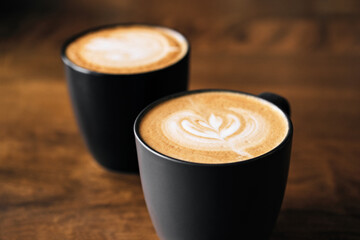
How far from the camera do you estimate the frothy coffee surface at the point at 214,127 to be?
60 cm

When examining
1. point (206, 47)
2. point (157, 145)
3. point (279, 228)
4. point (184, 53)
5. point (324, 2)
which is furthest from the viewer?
point (324, 2)

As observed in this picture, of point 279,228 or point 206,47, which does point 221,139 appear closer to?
point 279,228

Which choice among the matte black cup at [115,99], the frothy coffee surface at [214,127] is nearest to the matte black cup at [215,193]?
the frothy coffee surface at [214,127]

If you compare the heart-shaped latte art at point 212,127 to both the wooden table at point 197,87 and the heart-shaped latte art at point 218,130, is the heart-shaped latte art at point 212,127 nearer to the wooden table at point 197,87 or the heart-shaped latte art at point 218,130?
the heart-shaped latte art at point 218,130

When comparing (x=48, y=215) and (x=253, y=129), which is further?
(x=48, y=215)

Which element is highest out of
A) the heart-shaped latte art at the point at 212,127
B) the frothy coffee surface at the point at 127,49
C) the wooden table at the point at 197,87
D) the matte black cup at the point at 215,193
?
the frothy coffee surface at the point at 127,49

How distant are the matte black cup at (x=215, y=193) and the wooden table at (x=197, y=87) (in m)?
0.11

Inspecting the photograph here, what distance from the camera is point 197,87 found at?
1.07m

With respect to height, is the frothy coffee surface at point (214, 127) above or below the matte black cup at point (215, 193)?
above

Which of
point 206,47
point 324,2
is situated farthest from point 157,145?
point 324,2

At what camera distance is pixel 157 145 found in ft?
2.01

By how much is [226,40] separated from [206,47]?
6cm

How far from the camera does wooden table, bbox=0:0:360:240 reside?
2.47 ft

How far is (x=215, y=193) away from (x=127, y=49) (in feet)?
1.17
